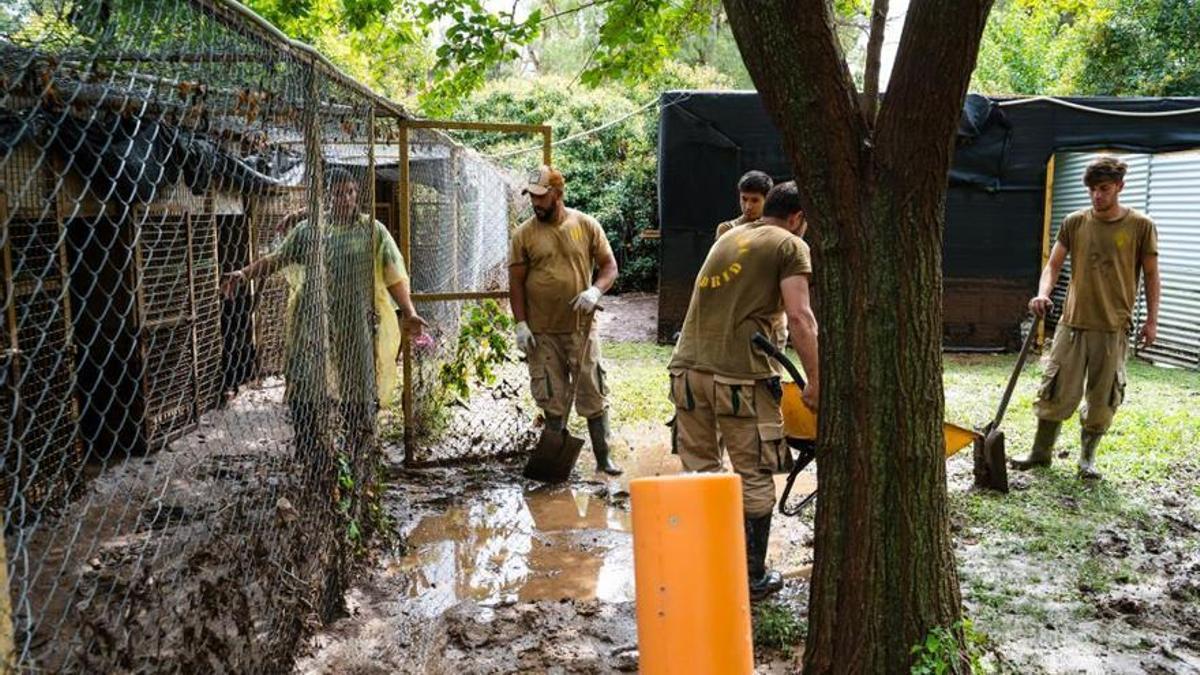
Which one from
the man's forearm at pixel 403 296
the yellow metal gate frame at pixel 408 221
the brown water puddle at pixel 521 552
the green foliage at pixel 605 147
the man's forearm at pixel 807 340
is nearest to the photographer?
the man's forearm at pixel 807 340

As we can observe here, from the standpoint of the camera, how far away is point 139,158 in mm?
4934

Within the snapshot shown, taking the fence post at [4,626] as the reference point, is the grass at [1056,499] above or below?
below

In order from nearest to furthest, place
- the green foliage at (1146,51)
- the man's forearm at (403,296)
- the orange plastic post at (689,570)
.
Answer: the orange plastic post at (689,570)
the man's forearm at (403,296)
the green foliage at (1146,51)

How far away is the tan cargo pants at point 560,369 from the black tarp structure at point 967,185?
5457mm

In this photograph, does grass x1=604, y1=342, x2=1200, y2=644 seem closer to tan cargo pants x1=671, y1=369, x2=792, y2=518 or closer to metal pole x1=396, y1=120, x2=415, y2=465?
tan cargo pants x1=671, y1=369, x2=792, y2=518

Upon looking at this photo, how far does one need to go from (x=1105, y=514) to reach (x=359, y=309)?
14.0 feet

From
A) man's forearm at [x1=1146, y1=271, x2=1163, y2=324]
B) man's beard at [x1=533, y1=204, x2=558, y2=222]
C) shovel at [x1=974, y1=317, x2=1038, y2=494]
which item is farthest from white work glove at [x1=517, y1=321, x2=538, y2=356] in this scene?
man's forearm at [x1=1146, y1=271, x2=1163, y2=324]

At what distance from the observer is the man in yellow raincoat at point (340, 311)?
12.9ft

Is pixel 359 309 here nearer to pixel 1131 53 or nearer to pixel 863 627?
pixel 863 627

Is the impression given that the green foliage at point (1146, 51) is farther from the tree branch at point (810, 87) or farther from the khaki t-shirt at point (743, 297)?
the tree branch at point (810, 87)

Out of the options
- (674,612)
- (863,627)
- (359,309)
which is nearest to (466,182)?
(359,309)

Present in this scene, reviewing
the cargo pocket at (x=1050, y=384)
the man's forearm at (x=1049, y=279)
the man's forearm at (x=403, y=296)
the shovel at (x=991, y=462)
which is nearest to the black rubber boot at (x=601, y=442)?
the man's forearm at (x=403, y=296)

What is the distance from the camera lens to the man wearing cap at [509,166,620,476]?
5992 millimetres

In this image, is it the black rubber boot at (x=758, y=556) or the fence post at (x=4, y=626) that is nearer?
the fence post at (x=4, y=626)
